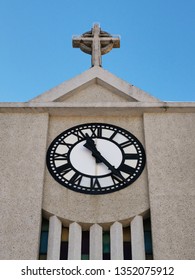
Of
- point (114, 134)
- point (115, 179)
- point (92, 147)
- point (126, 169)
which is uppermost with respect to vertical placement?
point (114, 134)

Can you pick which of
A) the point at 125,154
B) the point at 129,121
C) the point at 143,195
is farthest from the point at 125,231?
the point at 129,121

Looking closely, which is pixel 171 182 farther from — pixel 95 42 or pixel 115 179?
pixel 95 42

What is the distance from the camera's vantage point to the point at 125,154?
13906 mm

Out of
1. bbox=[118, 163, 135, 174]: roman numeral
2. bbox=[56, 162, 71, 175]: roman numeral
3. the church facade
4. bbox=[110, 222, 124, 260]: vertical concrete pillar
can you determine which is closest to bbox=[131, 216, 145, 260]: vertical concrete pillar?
the church facade

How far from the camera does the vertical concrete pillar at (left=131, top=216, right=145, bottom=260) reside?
39.4 ft

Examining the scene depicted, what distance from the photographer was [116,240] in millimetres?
12305

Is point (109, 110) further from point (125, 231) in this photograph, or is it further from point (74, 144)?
point (125, 231)

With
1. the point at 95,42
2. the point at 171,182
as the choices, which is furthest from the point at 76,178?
the point at 95,42

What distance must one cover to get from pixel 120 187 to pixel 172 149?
140 centimetres

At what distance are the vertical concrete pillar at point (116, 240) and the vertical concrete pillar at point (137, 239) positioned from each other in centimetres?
20

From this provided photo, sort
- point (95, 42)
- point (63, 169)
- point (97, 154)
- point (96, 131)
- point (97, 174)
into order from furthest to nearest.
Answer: point (95, 42)
point (96, 131)
point (97, 154)
point (63, 169)
point (97, 174)

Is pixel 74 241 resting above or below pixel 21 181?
below

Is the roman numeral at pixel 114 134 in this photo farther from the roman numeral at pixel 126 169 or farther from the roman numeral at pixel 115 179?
the roman numeral at pixel 115 179

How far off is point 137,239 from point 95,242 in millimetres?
700
